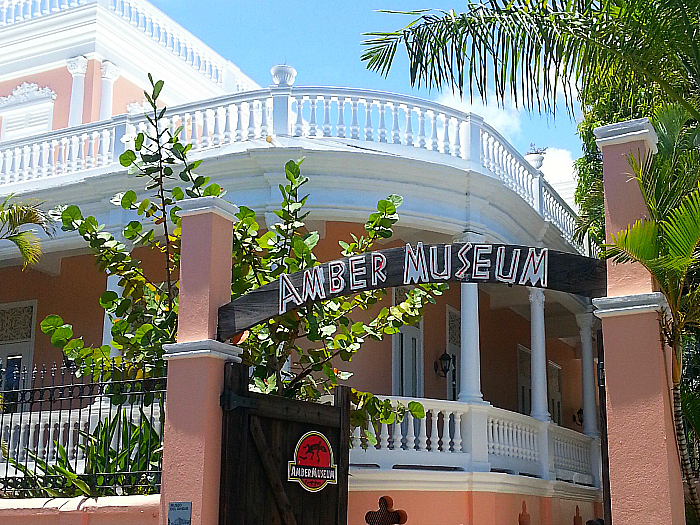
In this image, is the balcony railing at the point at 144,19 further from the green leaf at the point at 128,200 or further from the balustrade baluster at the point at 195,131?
the green leaf at the point at 128,200

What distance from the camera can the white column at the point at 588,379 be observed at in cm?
1535

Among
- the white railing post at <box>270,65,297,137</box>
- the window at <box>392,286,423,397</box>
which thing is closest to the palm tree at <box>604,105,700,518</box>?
the white railing post at <box>270,65,297,137</box>

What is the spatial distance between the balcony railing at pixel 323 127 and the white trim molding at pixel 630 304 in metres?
6.04

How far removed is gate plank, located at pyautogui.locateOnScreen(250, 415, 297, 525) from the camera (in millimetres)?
6922

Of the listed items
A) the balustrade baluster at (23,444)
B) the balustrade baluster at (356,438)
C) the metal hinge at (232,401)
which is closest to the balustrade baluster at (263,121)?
the balustrade baluster at (356,438)

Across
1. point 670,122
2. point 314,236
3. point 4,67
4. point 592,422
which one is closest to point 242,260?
point 314,236

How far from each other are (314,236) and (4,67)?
13.2 m

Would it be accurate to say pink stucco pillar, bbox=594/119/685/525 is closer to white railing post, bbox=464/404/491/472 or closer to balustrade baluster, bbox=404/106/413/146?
white railing post, bbox=464/404/491/472

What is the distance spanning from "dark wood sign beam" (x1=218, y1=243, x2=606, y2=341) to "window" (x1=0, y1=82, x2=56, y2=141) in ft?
42.7

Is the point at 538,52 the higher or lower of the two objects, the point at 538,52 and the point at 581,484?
the higher

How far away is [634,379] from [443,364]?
29.9 ft

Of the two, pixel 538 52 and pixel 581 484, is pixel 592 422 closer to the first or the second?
pixel 581 484

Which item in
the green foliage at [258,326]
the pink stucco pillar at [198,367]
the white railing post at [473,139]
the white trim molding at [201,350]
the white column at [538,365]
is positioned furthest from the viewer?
the white column at [538,365]

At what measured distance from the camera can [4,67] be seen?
62.7ft
